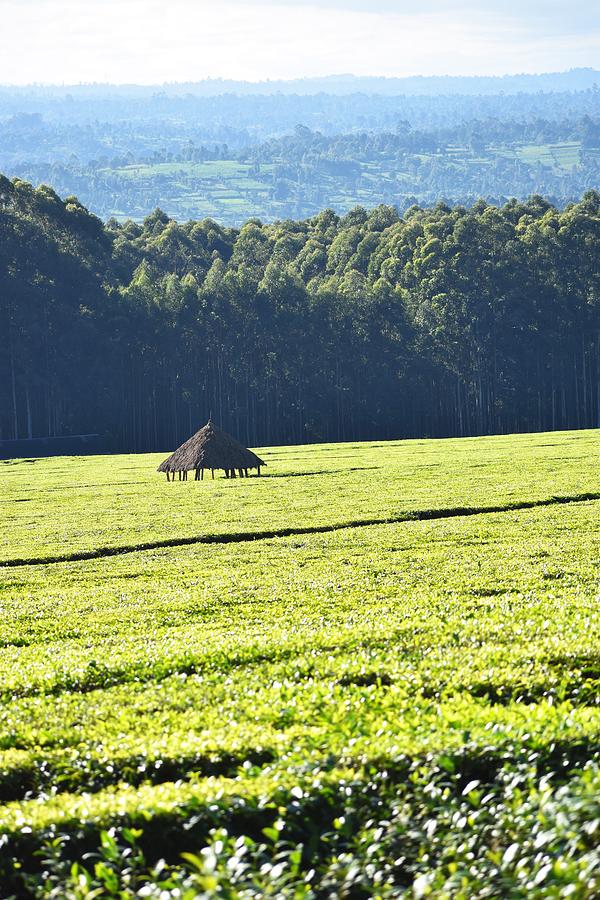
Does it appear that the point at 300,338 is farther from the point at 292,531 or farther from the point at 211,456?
the point at 292,531

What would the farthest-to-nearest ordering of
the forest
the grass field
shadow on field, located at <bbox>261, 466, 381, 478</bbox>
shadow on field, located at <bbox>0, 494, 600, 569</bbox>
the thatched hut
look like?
the forest < shadow on field, located at <bbox>261, 466, 381, 478</bbox> < the thatched hut < shadow on field, located at <bbox>0, 494, 600, 569</bbox> < the grass field

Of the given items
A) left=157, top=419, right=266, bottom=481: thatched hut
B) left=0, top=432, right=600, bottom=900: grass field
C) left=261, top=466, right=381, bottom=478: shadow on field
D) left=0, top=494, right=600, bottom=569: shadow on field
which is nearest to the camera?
left=0, top=432, right=600, bottom=900: grass field

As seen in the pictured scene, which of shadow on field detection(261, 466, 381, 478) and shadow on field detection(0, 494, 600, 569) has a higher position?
shadow on field detection(261, 466, 381, 478)

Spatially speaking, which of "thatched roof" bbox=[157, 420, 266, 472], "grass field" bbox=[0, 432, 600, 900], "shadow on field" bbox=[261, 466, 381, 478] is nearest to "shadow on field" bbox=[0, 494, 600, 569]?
"grass field" bbox=[0, 432, 600, 900]

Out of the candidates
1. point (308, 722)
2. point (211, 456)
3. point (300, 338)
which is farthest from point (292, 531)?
point (300, 338)

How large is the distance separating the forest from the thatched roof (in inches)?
1787

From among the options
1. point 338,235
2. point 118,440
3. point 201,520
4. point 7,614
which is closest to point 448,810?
point 7,614

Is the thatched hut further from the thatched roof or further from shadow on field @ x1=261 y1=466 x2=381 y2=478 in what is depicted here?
shadow on field @ x1=261 y1=466 x2=381 y2=478

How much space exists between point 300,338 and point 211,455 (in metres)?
54.1

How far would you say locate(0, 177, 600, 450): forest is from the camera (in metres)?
98.2

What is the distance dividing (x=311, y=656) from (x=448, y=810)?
623cm

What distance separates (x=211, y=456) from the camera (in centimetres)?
5184

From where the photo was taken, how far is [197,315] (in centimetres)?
10262

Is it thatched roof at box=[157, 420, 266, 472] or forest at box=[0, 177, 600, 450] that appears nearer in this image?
thatched roof at box=[157, 420, 266, 472]
